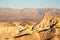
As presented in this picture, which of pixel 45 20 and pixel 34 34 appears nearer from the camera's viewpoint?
pixel 34 34

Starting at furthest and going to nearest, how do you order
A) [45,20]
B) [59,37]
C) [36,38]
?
[45,20] → [36,38] → [59,37]

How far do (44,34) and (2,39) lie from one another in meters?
→ 2.62

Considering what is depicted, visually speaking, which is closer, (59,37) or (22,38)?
(59,37)

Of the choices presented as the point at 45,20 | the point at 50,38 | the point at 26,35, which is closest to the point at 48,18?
the point at 45,20

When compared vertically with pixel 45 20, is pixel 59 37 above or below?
above

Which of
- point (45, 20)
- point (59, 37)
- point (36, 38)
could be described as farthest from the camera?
point (45, 20)

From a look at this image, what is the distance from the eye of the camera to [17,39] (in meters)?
11.7

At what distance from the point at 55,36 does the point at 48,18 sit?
16.3 metres

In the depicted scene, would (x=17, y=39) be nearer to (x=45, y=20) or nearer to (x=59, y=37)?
(x=59, y=37)

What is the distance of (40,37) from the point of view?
38.5 ft

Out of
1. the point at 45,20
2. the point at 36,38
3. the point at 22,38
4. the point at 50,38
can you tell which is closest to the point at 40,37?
the point at 36,38

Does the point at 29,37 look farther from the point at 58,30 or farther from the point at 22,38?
the point at 58,30

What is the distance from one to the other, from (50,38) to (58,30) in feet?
7.08

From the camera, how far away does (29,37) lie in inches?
464
